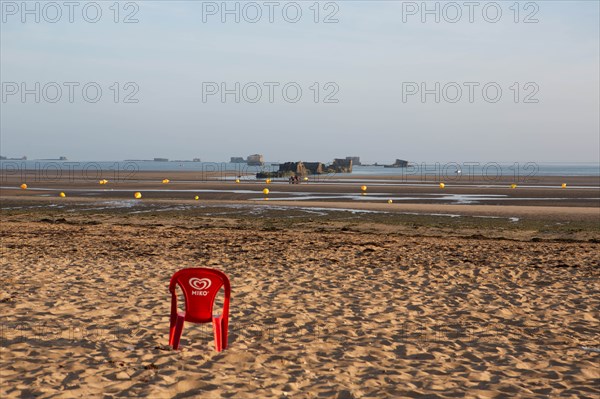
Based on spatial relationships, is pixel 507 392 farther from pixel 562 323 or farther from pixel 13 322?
pixel 13 322

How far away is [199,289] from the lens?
290 inches

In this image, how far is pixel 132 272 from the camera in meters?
12.3

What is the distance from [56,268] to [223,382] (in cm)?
768

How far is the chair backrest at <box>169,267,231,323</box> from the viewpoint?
7.34m

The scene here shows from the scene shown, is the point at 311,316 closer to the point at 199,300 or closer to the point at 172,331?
the point at 199,300

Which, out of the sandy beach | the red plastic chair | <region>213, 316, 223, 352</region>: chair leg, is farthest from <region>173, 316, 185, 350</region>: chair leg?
<region>213, 316, 223, 352</region>: chair leg

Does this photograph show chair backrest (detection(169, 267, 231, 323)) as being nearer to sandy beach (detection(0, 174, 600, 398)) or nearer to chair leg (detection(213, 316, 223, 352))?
chair leg (detection(213, 316, 223, 352))

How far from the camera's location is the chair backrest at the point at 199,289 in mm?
7336

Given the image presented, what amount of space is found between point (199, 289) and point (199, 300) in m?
0.15

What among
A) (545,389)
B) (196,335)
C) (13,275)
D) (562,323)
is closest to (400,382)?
(545,389)

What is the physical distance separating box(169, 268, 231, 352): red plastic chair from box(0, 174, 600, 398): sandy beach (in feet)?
0.74

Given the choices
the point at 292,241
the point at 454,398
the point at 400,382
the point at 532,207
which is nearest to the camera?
the point at 454,398

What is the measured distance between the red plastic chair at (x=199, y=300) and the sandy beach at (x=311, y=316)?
225mm

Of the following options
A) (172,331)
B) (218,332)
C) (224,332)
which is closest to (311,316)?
(224,332)
